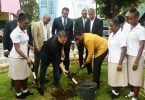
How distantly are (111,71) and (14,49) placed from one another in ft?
6.82

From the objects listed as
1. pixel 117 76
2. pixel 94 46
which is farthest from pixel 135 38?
pixel 94 46

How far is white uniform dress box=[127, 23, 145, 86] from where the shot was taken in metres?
6.89

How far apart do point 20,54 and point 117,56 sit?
1.99 meters

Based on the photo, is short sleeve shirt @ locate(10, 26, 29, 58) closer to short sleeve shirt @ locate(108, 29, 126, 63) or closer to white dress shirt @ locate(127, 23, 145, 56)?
short sleeve shirt @ locate(108, 29, 126, 63)

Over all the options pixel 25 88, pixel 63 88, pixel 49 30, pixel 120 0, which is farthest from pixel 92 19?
pixel 120 0

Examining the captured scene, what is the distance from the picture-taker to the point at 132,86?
7566 mm

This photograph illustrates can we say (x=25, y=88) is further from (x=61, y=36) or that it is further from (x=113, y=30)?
(x=113, y=30)

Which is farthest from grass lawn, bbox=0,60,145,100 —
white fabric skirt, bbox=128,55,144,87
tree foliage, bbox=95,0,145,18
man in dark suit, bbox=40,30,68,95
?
tree foliage, bbox=95,0,145,18

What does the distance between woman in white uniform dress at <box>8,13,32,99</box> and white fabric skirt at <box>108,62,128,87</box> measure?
1710 mm

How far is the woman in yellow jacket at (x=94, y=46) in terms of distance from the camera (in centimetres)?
728

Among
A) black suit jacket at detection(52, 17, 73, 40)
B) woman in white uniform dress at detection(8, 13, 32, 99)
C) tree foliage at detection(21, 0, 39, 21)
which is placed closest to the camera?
woman in white uniform dress at detection(8, 13, 32, 99)

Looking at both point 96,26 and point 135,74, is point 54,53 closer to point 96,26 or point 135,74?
point 135,74

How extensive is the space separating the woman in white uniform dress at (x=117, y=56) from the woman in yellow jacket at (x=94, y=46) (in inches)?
13.7

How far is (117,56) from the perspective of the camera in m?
7.34
